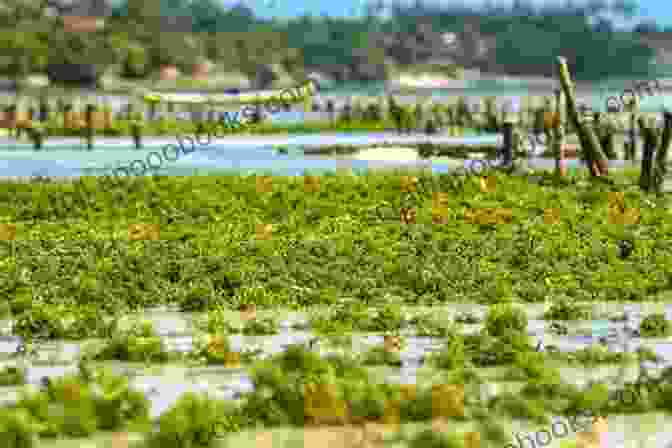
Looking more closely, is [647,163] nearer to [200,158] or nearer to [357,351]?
[357,351]


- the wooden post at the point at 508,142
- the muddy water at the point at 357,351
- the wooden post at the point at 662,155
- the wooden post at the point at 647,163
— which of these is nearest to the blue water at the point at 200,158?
the wooden post at the point at 508,142

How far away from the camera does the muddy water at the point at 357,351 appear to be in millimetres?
12586

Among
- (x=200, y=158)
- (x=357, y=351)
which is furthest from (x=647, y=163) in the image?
(x=200, y=158)

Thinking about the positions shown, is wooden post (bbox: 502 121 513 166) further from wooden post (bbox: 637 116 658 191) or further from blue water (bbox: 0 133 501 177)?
blue water (bbox: 0 133 501 177)

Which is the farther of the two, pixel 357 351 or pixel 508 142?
pixel 508 142

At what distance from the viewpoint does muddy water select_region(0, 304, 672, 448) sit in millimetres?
12586

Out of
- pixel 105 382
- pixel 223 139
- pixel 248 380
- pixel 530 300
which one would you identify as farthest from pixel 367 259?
pixel 223 139

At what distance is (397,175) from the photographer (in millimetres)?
31641

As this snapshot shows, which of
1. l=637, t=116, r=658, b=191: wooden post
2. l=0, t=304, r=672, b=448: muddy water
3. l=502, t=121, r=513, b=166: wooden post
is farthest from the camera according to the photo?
l=502, t=121, r=513, b=166: wooden post

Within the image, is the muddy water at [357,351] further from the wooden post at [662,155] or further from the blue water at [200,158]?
the blue water at [200,158]

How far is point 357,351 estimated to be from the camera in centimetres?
1583

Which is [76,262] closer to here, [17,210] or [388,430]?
[17,210]

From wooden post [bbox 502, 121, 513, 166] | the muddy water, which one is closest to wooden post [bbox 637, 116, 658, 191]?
wooden post [bbox 502, 121, 513, 166]

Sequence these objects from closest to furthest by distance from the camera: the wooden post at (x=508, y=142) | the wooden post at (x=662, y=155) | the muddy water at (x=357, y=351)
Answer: the muddy water at (x=357, y=351) → the wooden post at (x=662, y=155) → the wooden post at (x=508, y=142)
